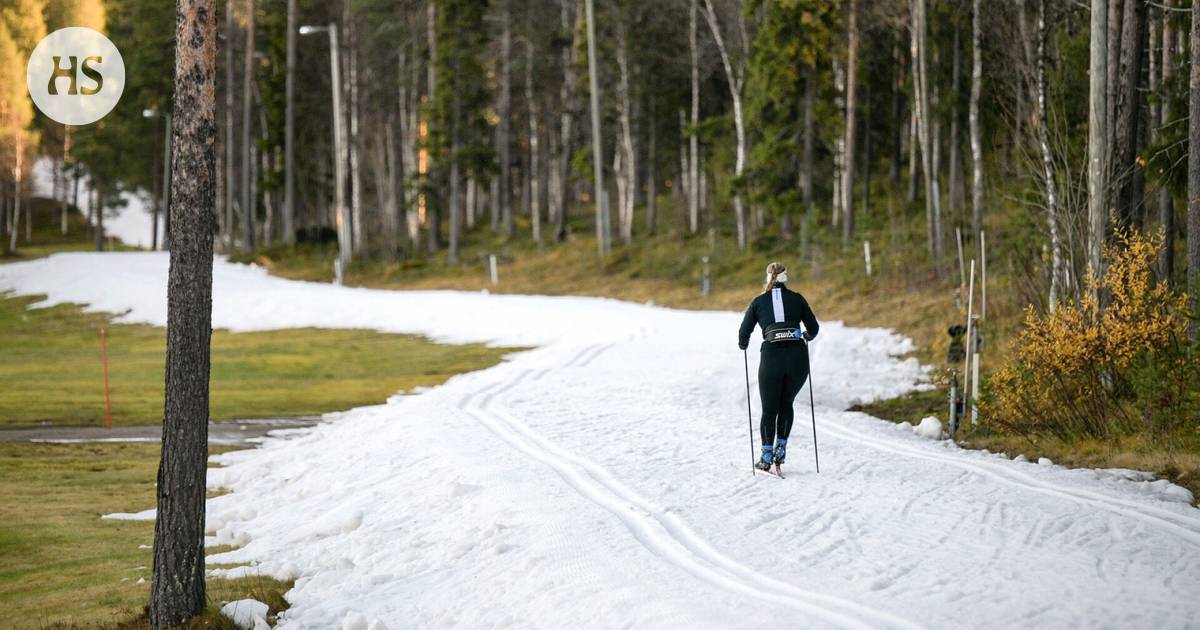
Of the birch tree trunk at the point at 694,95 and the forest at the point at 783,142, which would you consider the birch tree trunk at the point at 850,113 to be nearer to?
the forest at the point at 783,142

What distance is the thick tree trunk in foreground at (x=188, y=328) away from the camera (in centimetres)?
750

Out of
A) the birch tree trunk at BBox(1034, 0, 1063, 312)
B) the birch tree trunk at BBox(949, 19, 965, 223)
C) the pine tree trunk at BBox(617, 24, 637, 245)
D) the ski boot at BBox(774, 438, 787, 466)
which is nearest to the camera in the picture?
the ski boot at BBox(774, 438, 787, 466)

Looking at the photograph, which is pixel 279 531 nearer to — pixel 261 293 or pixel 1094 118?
pixel 1094 118

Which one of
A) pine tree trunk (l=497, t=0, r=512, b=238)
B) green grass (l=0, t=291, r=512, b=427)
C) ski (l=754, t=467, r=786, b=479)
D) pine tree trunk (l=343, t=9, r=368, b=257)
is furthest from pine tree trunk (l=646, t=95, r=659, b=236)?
ski (l=754, t=467, r=786, b=479)

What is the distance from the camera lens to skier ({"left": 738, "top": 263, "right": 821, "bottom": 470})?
408 inches

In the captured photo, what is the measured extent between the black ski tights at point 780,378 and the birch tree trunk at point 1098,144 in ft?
15.9

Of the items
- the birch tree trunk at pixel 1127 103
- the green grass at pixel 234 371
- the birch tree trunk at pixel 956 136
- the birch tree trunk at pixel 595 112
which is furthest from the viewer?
the birch tree trunk at pixel 595 112

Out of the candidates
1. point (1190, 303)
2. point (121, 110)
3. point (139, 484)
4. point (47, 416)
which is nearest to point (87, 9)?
point (121, 110)

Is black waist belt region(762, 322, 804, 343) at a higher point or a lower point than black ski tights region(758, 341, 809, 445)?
higher

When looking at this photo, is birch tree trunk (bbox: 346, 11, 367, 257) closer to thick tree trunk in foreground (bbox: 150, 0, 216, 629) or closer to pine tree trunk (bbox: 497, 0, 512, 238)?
pine tree trunk (bbox: 497, 0, 512, 238)

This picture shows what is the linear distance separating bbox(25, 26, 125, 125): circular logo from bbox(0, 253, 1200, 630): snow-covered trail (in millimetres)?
→ 52611

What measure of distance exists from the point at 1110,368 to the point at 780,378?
4.77m

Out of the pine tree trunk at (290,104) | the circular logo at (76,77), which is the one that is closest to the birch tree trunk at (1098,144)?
the pine tree trunk at (290,104)

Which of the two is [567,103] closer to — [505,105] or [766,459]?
[505,105]
